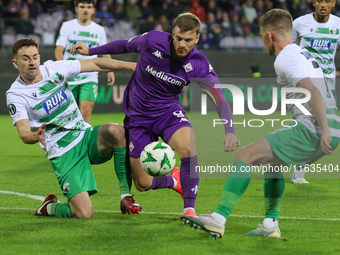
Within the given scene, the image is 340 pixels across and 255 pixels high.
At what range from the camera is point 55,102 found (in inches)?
251

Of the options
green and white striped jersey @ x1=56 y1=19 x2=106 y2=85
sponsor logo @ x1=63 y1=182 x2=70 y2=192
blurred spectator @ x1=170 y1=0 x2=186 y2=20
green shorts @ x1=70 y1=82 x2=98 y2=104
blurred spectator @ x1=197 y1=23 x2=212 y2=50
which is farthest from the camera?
blurred spectator @ x1=170 y1=0 x2=186 y2=20

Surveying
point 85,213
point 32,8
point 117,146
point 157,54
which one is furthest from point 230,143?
point 32,8

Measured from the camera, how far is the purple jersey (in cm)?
616

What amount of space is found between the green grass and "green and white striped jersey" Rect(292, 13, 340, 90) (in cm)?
168

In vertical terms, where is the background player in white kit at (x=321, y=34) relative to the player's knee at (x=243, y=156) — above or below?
above

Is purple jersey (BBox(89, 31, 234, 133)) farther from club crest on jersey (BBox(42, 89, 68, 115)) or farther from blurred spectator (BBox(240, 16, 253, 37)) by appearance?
blurred spectator (BBox(240, 16, 253, 37))

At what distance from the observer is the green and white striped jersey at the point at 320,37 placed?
8.84 metres

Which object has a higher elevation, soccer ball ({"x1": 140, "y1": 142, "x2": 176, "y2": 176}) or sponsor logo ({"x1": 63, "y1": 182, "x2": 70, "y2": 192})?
soccer ball ({"x1": 140, "y1": 142, "x2": 176, "y2": 176})

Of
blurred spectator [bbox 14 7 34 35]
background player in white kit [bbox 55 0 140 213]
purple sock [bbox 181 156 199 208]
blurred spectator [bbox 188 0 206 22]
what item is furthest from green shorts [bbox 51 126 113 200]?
blurred spectator [bbox 188 0 206 22]

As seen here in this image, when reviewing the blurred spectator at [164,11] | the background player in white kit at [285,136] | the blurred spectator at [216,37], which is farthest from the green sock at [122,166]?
the blurred spectator at [164,11]

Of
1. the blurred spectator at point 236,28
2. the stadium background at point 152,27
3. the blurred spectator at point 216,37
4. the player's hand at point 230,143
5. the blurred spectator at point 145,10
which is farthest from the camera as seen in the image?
the blurred spectator at point 145,10

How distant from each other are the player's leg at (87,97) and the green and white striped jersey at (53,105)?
3565 mm

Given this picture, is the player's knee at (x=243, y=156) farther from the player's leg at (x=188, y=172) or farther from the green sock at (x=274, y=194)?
the player's leg at (x=188, y=172)

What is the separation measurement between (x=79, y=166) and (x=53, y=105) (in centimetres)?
65
